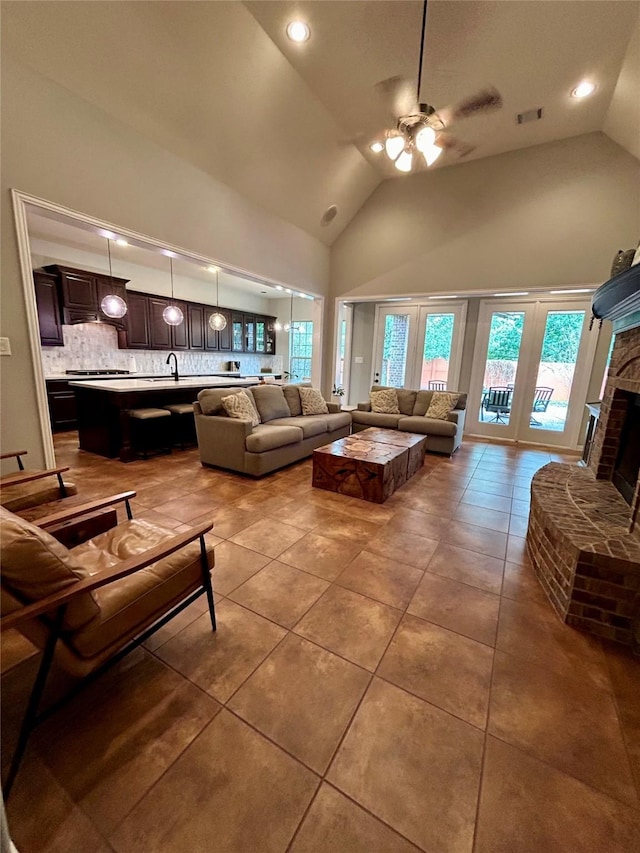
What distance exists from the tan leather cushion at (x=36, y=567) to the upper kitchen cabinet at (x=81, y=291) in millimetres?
5888

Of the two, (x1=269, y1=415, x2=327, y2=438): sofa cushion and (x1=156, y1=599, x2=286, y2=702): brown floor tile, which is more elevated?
(x1=269, y1=415, x2=327, y2=438): sofa cushion

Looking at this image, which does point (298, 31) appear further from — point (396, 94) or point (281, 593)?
point (281, 593)

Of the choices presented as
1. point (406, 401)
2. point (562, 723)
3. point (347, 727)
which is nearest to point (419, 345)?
point (406, 401)

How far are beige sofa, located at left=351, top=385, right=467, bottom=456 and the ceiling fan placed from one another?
2.97 metres

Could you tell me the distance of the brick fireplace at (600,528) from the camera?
1.68 m

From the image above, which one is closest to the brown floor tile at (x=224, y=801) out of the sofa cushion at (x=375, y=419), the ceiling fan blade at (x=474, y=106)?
the sofa cushion at (x=375, y=419)

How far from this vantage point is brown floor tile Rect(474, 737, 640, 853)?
37.6 inches

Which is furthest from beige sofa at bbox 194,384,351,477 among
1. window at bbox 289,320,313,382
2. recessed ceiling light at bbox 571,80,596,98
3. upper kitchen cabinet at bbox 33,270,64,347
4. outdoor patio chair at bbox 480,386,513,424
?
window at bbox 289,320,313,382

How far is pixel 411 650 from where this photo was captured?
1594 millimetres

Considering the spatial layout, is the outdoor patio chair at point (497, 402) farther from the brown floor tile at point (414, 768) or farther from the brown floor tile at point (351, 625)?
the brown floor tile at point (414, 768)

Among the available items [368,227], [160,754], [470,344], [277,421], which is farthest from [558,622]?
[368,227]

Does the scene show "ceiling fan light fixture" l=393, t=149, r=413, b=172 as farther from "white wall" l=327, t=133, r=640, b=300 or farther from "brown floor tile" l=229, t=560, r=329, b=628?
"brown floor tile" l=229, t=560, r=329, b=628

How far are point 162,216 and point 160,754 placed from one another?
14.1 feet

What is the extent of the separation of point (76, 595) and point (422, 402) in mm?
4993
